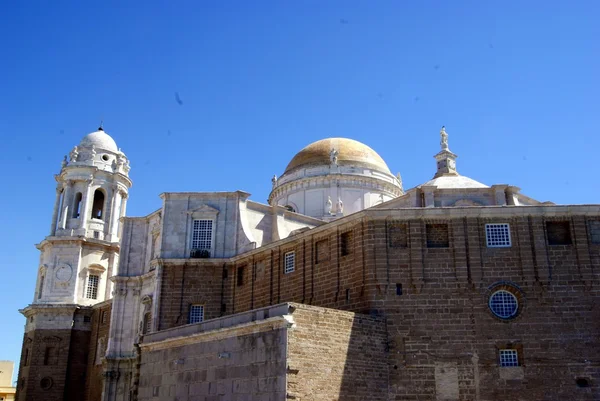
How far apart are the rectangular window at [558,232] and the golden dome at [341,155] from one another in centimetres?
2523

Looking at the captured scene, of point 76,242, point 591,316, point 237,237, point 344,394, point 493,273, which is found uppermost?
point 76,242

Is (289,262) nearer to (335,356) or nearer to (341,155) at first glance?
(335,356)

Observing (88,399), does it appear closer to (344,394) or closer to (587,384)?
(344,394)

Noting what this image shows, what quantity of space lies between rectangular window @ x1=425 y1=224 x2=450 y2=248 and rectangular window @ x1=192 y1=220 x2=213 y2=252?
14.4 meters

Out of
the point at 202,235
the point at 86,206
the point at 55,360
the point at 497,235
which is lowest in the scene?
the point at 55,360

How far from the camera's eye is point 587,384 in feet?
87.1

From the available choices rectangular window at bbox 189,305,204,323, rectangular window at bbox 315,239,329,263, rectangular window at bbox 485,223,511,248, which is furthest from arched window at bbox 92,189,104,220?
rectangular window at bbox 485,223,511,248

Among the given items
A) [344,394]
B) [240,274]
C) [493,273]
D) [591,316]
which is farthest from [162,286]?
[591,316]

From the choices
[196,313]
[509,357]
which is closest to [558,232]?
[509,357]

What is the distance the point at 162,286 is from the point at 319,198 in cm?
1770

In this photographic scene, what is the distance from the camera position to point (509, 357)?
27156 mm

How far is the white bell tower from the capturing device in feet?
176

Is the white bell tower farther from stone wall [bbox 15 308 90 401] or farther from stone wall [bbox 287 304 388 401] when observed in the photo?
stone wall [bbox 287 304 388 401]

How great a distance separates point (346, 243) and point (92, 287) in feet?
102
